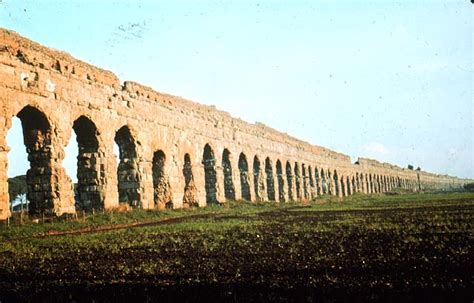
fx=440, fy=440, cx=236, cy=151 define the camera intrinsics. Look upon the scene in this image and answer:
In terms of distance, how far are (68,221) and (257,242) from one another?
22.8 ft

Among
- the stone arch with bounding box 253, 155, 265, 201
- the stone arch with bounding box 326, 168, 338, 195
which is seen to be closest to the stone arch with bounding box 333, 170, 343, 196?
the stone arch with bounding box 326, 168, 338, 195

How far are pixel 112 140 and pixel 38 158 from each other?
3.12 m

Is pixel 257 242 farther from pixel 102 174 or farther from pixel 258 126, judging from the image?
pixel 258 126

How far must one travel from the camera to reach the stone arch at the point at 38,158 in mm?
13023

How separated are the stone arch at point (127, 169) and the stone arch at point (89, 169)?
1.92 meters

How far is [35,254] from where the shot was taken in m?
7.16

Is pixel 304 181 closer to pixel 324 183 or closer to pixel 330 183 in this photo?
pixel 324 183

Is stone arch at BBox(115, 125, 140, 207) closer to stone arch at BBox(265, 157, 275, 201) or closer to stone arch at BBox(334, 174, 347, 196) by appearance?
stone arch at BBox(265, 157, 275, 201)

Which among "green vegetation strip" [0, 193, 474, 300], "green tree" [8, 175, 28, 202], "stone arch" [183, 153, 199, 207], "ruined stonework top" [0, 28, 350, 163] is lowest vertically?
"green vegetation strip" [0, 193, 474, 300]

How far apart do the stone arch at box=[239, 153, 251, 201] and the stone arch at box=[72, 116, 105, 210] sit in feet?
45.7

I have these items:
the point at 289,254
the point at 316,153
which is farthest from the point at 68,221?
the point at 316,153

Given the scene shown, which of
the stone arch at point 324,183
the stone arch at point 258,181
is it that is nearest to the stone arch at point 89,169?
the stone arch at point 258,181

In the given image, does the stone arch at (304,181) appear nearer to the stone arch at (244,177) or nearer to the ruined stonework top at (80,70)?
the stone arch at (244,177)

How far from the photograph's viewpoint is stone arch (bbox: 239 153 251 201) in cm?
2812
